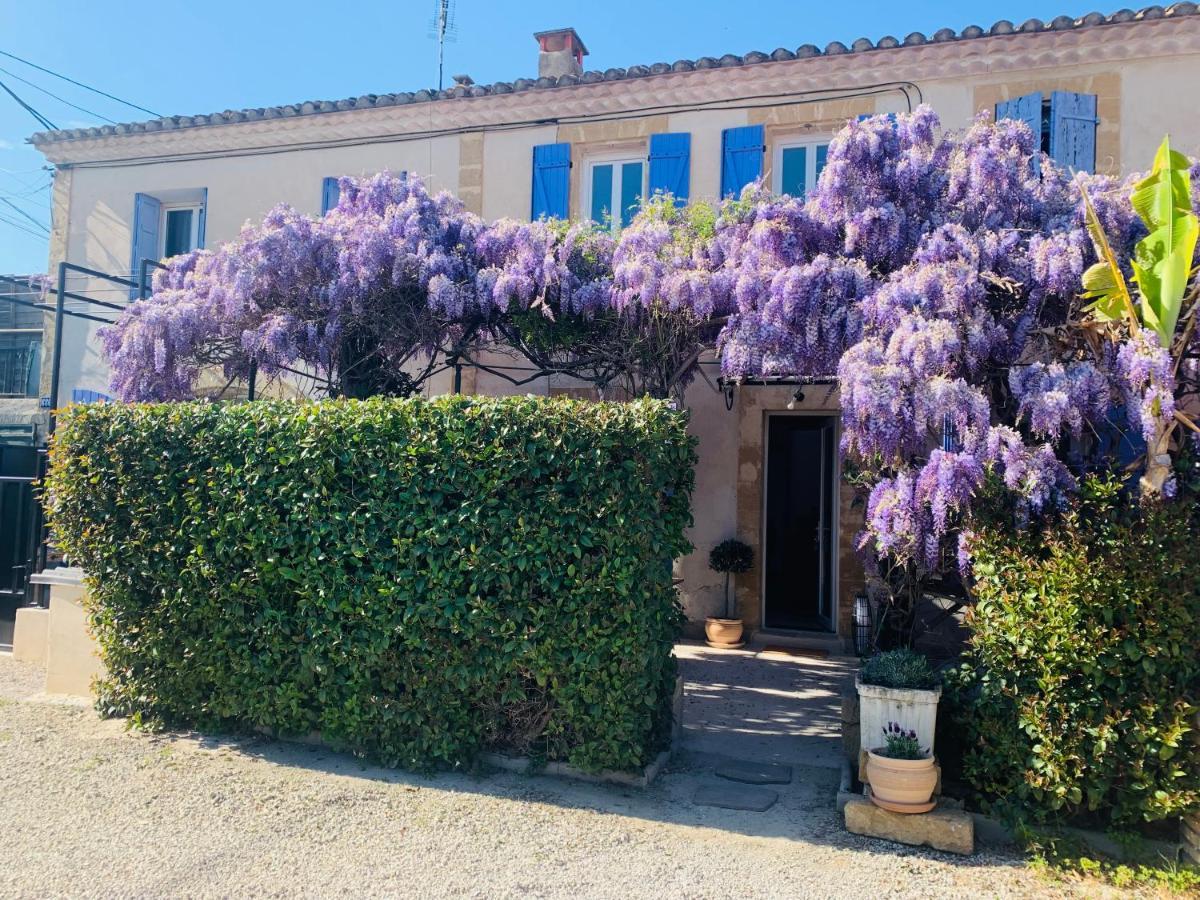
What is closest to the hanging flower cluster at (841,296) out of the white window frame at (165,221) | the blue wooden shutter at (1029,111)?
the blue wooden shutter at (1029,111)

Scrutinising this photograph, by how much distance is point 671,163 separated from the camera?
9641 millimetres

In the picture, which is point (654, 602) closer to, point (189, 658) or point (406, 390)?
point (189, 658)

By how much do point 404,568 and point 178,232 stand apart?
8971 millimetres

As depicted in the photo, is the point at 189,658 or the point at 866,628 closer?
the point at 189,658

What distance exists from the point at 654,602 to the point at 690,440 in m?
1.04

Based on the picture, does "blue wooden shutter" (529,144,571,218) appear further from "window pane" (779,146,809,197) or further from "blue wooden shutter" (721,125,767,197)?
"window pane" (779,146,809,197)

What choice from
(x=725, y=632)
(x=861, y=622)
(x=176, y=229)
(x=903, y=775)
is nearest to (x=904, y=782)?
(x=903, y=775)

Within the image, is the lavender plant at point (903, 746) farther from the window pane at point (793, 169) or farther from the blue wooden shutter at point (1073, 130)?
the window pane at point (793, 169)

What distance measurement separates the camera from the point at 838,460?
30.3 feet

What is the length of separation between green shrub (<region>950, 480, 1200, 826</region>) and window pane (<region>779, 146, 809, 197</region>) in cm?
602

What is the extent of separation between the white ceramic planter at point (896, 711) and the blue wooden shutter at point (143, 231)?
10689 millimetres

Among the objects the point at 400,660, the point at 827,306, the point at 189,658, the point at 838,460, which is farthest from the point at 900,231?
the point at 189,658

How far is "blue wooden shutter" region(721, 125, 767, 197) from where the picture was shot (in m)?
9.34

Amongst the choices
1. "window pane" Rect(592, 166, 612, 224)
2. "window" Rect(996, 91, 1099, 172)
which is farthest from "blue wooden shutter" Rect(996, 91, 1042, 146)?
"window pane" Rect(592, 166, 612, 224)
